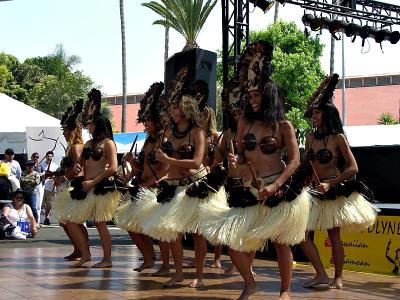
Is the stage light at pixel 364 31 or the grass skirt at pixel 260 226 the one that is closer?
the grass skirt at pixel 260 226

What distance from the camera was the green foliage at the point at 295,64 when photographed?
3706 cm

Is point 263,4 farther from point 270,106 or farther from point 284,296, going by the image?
point 284,296

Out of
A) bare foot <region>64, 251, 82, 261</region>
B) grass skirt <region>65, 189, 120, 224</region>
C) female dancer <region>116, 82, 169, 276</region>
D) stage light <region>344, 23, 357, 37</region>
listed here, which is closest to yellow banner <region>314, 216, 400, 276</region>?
female dancer <region>116, 82, 169, 276</region>

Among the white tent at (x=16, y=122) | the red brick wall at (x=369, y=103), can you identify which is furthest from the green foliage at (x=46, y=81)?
the white tent at (x=16, y=122)

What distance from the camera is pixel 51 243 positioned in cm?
1198

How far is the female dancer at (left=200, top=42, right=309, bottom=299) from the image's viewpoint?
219 inches

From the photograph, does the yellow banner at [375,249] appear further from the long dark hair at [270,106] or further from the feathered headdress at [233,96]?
the long dark hair at [270,106]

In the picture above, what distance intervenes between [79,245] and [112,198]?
83cm

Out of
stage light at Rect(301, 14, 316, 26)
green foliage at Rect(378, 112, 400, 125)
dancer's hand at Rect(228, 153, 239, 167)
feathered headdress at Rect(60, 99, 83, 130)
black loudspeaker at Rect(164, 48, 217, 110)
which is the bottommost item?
dancer's hand at Rect(228, 153, 239, 167)

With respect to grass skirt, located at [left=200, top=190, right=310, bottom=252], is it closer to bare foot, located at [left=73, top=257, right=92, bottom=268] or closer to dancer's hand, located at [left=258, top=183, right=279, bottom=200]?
dancer's hand, located at [left=258, top=183, right=279, bottom=200]

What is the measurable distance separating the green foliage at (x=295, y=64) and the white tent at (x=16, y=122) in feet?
60.6

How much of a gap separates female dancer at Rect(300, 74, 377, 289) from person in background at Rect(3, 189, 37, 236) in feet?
23.4

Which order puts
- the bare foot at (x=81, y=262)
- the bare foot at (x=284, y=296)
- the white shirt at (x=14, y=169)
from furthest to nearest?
1. the white shirt at (x=14, y=169)
2. the bare foot at (x=81, y=262)
3. the bare foot at (x=284, y=296)

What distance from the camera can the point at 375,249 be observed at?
29.1 feet
